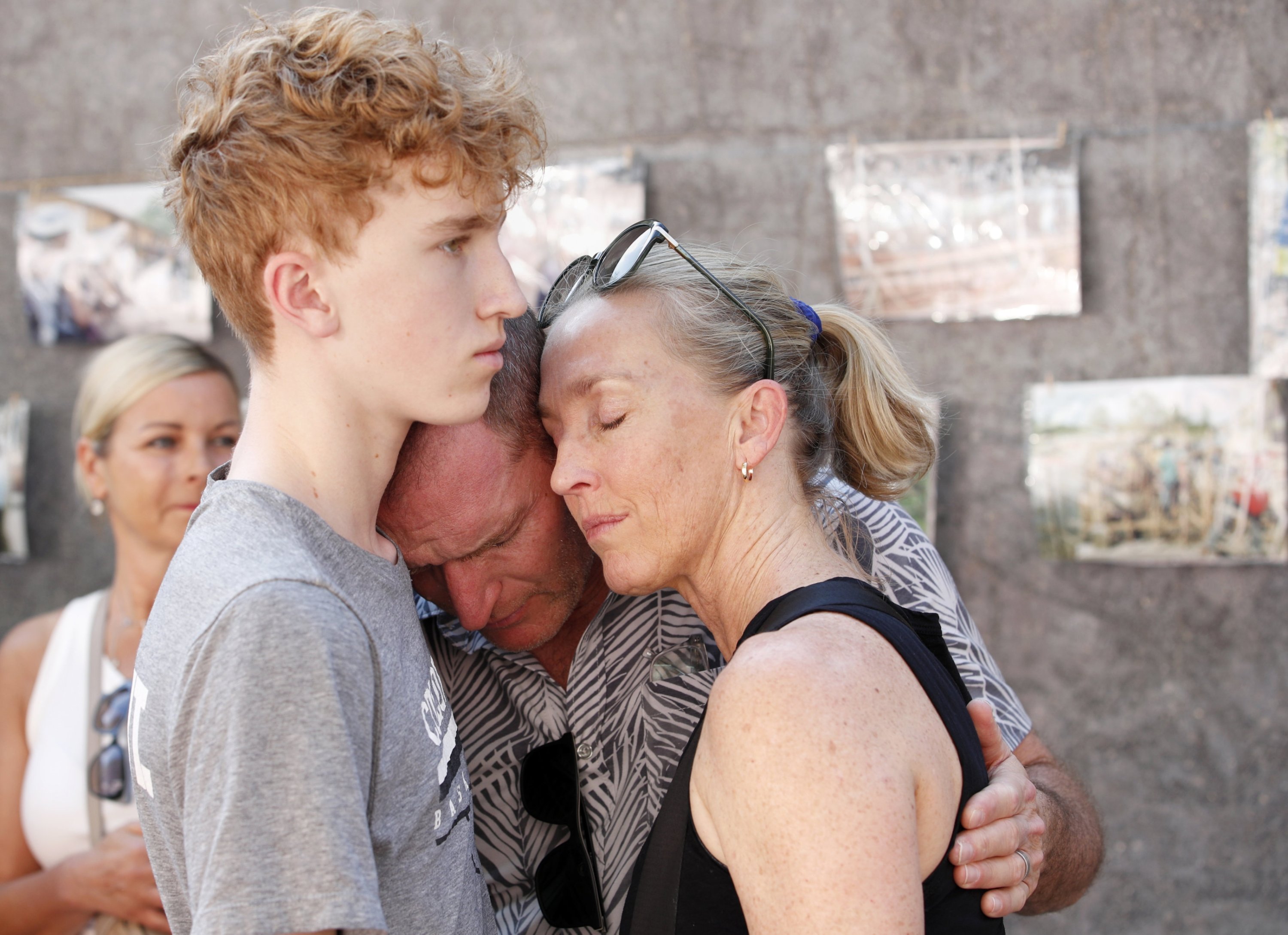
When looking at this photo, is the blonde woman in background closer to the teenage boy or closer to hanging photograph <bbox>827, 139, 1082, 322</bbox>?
the teenage boy

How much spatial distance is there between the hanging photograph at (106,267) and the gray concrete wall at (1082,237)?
78cm

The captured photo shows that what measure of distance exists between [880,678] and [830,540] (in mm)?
487

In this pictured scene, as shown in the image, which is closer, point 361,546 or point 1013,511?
point 361,546

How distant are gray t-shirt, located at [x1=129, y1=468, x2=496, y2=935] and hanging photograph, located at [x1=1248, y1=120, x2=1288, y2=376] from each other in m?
2.57

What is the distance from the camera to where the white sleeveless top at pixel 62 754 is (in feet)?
8.06

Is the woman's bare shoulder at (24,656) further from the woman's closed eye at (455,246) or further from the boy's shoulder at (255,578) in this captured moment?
the woman's closed eye at (455,246)

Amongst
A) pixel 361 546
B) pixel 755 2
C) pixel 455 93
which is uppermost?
pixel 755 2

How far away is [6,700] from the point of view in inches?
104

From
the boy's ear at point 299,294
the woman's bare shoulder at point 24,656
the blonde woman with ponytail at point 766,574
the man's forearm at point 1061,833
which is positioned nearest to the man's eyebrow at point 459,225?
the boy's ear at point 299,294

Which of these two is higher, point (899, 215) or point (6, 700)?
point (899, 215)

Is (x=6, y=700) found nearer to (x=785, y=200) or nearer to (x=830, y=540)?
(x=830, y=540)

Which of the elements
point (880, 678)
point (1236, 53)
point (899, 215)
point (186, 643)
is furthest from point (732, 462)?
point (1236, 53)

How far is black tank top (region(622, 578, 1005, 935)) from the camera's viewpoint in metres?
1.27

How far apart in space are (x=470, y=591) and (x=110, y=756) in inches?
48.1
